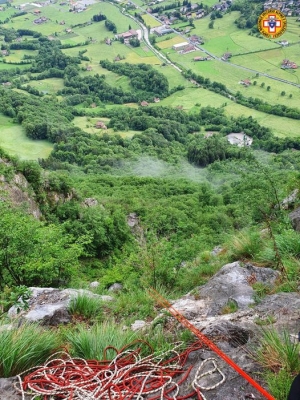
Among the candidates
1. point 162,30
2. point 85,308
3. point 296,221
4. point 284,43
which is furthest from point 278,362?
point 162,30

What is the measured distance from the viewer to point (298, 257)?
20.9ft

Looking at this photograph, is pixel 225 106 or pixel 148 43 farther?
pixel 148 43

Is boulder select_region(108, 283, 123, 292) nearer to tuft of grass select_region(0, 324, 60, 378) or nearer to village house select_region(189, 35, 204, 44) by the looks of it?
tuft of grass select_region(0, 324, 60, 378)

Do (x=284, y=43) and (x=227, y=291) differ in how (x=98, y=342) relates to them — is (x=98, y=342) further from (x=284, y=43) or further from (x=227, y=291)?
(x=284, y=43)

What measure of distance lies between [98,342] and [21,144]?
54734mm

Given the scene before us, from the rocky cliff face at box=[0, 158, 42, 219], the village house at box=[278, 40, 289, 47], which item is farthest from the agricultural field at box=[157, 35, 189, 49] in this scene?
the rocky cliff face at box=[0, 158, 42, 219]

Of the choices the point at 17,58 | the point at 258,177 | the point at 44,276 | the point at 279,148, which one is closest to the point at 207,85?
the point at 279,148

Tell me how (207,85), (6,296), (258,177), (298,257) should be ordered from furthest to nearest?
(207,85) → (258,177) → (6,296) → (298,257)

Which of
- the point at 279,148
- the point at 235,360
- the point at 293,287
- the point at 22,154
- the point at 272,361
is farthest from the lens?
the point at 279,148

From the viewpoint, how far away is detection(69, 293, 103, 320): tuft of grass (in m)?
6.19

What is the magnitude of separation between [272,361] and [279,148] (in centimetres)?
5647

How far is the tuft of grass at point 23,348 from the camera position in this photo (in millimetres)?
4086

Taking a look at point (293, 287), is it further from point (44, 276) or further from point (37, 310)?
point (44, 276)

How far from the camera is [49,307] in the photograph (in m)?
6.41
